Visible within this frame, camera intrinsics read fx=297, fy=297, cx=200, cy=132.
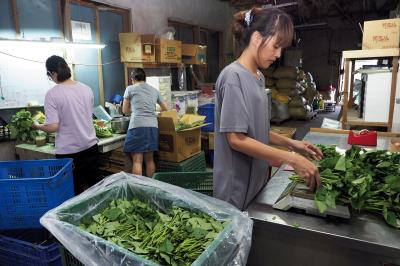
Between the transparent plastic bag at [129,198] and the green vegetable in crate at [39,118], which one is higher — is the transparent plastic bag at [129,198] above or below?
below

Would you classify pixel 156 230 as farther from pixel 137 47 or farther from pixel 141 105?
pixel 137 47

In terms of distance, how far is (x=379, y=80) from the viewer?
2301 mm

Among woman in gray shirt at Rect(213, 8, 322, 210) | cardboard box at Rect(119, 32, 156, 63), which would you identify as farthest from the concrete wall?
woman in gray shirt at Rect(213, 8, 322, 210)

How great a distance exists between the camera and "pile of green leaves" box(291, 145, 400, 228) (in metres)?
1.01

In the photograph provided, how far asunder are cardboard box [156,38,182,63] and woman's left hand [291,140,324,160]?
10.8 feet

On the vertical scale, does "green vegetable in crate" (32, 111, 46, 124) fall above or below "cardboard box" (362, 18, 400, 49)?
below

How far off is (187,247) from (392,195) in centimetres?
74

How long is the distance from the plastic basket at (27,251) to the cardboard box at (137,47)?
8.79 feet

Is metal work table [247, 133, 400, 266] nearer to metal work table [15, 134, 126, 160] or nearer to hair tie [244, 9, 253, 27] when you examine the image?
hair tie [244, 9, 253, 27]

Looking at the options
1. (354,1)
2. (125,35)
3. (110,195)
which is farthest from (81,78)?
(354,1)

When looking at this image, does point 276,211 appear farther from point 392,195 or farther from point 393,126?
point 393,126

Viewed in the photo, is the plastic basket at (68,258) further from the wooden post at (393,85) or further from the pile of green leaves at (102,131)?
the wooden post at (393,85)

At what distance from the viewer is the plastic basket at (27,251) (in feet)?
6.09

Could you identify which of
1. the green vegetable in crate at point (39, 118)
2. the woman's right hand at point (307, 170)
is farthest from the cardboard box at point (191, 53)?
the woman's right hand at point (307, 170)
